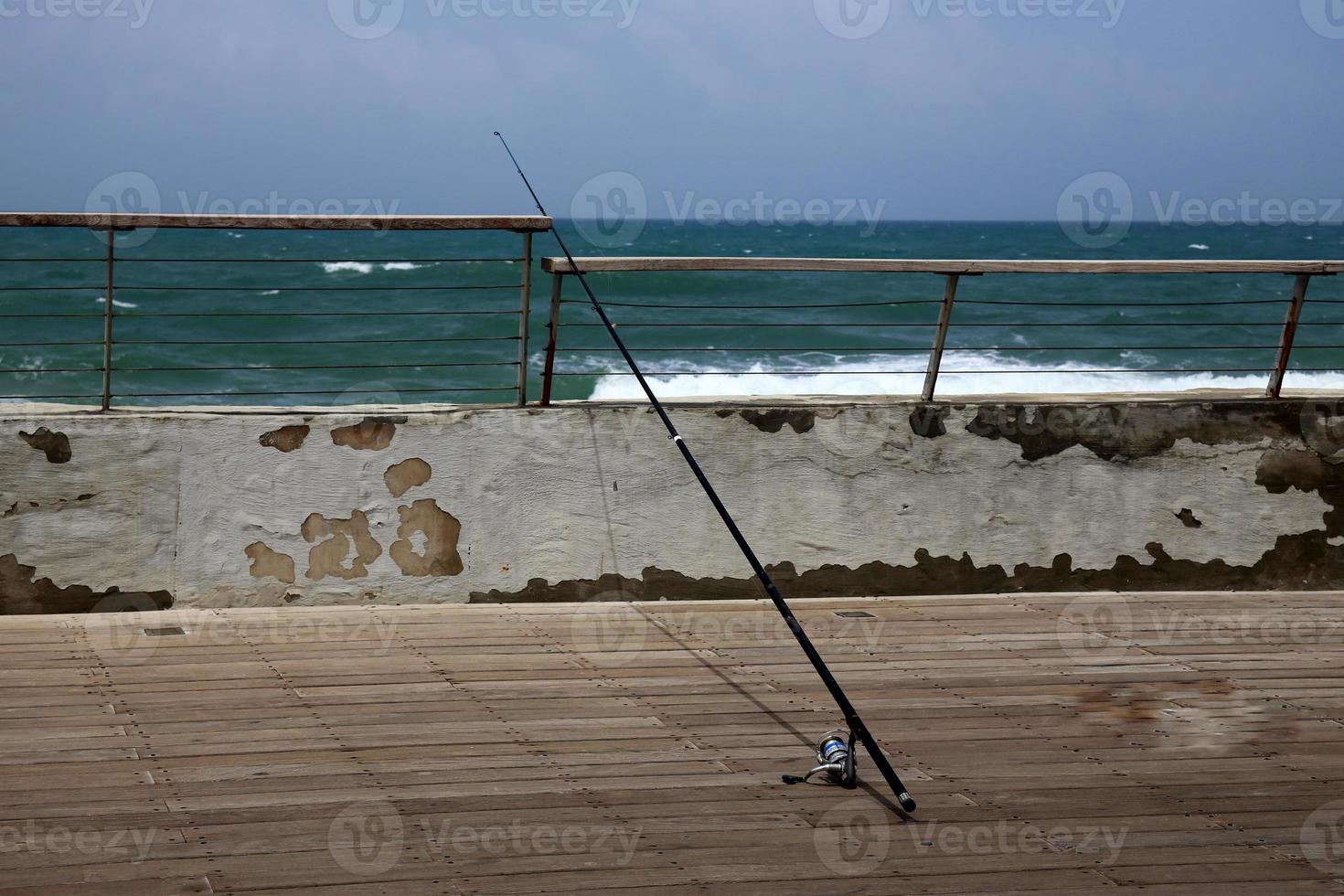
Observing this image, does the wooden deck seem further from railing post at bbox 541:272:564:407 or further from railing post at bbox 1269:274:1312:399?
railing post at bbox 1269:274:1312:399

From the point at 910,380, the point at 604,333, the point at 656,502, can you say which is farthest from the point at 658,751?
the point at 604,333

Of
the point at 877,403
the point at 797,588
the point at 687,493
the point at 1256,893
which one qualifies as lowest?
the point at 1256,893

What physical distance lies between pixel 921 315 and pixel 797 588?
2145 cm

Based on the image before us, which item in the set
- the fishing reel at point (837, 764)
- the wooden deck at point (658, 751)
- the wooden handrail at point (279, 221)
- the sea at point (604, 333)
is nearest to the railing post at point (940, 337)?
the wooden deck at point (658, 751)

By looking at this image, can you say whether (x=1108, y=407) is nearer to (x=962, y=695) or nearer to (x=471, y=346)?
(x=962, y=695)

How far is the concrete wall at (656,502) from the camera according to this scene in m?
4.32

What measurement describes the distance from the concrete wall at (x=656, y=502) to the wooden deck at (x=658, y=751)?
16cm

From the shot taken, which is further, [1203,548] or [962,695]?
[1203,548]

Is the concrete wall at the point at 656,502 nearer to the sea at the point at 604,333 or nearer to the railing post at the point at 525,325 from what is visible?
the railing post at the point at 525,325

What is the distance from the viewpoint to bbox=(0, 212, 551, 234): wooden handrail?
4191 millimetres

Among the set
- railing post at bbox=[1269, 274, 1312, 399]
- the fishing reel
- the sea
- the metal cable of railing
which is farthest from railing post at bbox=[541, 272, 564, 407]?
the metal cable of railing

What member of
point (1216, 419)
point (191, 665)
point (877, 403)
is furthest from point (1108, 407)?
point (191, 665)

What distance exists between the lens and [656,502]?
15.5ft

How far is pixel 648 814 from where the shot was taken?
301cm
